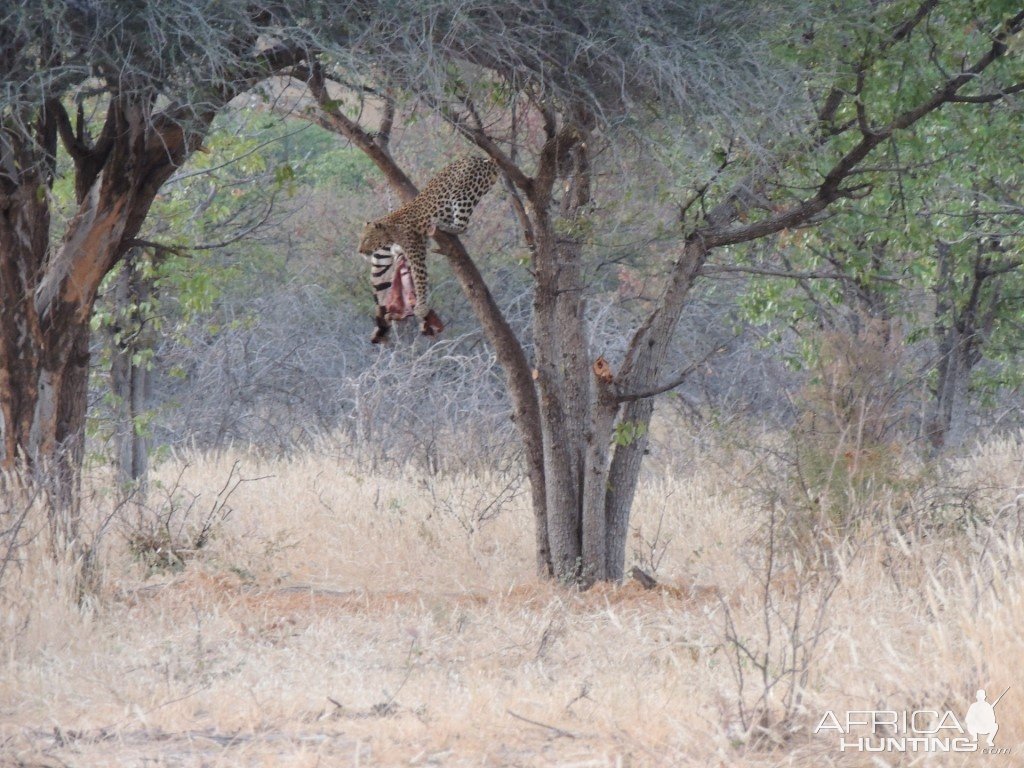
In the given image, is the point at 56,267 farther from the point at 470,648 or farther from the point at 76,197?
the point at 470,648

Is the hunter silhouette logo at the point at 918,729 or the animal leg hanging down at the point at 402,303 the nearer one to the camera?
the hunter silhouette logo at the point at 918,729

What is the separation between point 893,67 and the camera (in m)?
7.69

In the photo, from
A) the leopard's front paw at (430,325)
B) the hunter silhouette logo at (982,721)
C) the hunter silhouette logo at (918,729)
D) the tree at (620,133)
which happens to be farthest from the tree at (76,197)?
the hunter silhouette logo at (982,721)

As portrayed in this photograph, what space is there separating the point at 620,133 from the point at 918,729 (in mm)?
3833

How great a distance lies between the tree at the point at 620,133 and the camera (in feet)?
21.5

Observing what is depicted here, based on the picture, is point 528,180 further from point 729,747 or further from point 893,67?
point 729,747

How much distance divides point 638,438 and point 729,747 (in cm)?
400

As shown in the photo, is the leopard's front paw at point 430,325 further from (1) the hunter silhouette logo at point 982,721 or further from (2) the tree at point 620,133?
(1) the hunter silhouette logo at point 982,721

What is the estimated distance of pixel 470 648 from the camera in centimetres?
642

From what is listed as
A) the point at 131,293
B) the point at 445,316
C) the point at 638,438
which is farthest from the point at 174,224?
the point at 445,316

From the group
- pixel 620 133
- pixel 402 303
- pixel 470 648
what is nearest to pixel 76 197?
pixel 402 303

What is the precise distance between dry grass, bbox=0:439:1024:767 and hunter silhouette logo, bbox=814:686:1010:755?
56mm

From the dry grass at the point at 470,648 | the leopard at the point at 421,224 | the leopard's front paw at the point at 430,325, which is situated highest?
the leopard at the point at 421,224

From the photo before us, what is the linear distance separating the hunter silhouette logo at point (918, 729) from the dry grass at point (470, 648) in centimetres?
6
